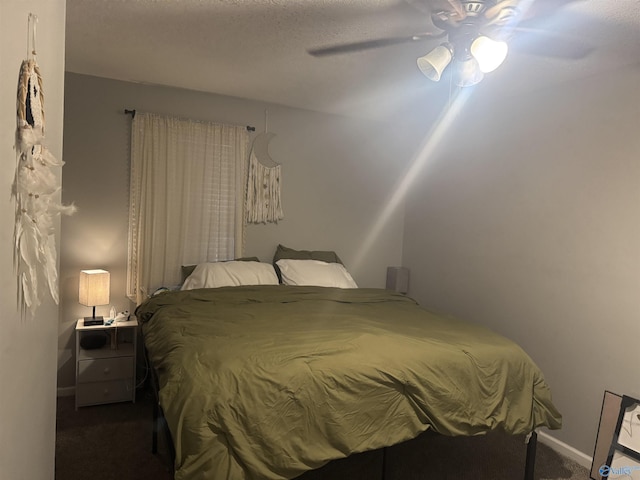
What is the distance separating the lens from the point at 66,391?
326cm

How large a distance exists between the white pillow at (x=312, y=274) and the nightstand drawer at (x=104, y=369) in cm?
130

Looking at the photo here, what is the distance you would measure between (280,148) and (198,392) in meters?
2.68

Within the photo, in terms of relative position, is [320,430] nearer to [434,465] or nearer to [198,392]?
[198,392]

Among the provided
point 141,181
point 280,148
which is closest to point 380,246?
point 280,148

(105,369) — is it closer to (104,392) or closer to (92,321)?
(104,392)

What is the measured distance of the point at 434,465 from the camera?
2.51 m

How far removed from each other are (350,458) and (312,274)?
4.90 ft

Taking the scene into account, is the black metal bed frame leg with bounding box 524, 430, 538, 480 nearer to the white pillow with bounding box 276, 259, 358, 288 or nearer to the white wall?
the white pillow with bounding box 276, 259, 358, 288

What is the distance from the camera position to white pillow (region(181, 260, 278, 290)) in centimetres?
331

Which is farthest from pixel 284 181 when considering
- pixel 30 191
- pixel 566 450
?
pixel 30 191

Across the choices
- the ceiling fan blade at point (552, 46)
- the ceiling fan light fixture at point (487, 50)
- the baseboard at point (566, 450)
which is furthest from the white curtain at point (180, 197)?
the baseboard at point (566, 450)

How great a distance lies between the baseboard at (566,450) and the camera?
266 centimetres

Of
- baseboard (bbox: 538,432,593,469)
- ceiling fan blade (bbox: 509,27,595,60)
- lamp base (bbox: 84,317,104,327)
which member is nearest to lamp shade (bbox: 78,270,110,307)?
lamp base (bbox: 84,317,104,327)

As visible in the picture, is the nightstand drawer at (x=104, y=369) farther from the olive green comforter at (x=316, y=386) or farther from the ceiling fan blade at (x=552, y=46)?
the ceiling fan blade at (x=552, y=46)
